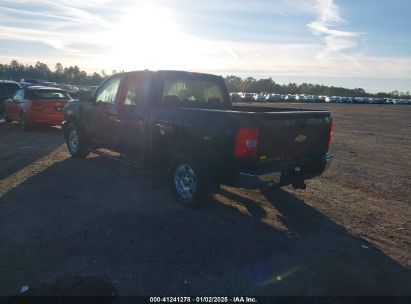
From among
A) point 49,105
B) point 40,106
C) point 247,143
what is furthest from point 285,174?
point 40,106

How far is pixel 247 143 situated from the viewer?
457cm

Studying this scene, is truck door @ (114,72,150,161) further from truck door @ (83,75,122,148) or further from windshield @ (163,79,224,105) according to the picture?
windshield @ (163,79,224,105)

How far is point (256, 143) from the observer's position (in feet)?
15.1

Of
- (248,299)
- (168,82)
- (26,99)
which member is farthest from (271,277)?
(26,99)

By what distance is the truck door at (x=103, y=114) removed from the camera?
23.3 feet

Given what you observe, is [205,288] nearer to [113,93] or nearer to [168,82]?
[168,82]

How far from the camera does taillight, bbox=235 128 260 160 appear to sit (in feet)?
14.9

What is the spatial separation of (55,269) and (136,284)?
923 millimetres

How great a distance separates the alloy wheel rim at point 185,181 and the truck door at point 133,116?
913mm

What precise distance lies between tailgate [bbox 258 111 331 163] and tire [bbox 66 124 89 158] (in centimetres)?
527

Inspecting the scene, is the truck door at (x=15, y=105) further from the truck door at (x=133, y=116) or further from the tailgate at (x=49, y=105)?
the truck door at (x=133, y=116)

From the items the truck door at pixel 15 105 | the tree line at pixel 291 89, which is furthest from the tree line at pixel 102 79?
the truck door at pixel 15 105

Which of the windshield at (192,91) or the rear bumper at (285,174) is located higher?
the windshield at (192,91)

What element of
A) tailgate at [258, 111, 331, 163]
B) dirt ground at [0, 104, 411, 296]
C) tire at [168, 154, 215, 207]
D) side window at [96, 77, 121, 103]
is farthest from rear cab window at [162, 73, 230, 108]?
tailgate at [258, 111, 331, 163]
